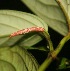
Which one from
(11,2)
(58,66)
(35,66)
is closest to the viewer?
(35,66)

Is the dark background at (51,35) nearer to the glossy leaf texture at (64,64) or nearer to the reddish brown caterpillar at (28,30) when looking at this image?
the glossy leaf texture at (64,64)

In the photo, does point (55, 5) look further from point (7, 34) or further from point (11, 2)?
point (11, 2)

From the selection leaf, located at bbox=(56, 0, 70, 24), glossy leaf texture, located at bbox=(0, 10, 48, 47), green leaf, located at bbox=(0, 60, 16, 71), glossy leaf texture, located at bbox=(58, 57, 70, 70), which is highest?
leaf, located at bbox=(56, 0, 70, 24)

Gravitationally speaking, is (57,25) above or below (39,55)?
above

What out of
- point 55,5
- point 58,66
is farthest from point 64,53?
point 55,5

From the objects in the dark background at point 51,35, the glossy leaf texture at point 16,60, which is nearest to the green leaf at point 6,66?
the glossy leaf texture at point 16,60

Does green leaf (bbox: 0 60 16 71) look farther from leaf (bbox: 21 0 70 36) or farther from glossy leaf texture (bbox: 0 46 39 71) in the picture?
leaf (bbox: 21 0 70 36)

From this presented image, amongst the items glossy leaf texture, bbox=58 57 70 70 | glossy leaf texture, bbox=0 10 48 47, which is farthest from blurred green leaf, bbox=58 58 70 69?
glossy leaf texture, bbox=0 10 48 47

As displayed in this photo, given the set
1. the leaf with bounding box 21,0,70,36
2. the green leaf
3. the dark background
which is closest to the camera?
the green leaf
